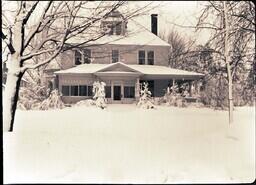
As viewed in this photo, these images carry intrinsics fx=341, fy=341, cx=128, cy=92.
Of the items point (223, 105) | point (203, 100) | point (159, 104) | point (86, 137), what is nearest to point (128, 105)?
point (159, 104)

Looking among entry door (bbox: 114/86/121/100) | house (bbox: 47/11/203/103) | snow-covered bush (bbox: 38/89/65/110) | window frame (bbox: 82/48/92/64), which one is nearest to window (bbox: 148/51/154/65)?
house (bbox: 47/11/203/103)

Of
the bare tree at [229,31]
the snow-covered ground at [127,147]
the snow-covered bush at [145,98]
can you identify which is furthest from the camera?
the bare tree at [229,31]

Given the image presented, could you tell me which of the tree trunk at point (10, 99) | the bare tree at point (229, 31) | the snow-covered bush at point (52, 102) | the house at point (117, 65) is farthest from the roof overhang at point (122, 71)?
the bare tree at point (229, 31)

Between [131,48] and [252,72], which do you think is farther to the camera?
[252,72]

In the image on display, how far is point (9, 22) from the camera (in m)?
A: 2.15

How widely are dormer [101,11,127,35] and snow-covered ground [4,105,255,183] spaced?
479mm

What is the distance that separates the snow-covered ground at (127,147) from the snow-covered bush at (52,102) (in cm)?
3

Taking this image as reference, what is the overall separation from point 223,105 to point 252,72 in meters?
0.35

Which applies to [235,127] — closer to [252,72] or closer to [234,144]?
[234,144]

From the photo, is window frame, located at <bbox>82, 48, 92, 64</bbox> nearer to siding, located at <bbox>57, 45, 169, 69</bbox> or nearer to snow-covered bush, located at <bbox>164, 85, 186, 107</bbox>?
siding, located at <bbox>57, 45, 169, 69</bbox>

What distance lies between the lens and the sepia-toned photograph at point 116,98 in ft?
6.83

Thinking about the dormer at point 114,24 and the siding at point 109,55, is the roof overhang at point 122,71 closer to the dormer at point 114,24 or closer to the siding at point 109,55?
the siding at point 109,55

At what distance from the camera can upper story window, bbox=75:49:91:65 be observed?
2.15 m

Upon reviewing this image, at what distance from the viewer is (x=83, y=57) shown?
2.15 meters
